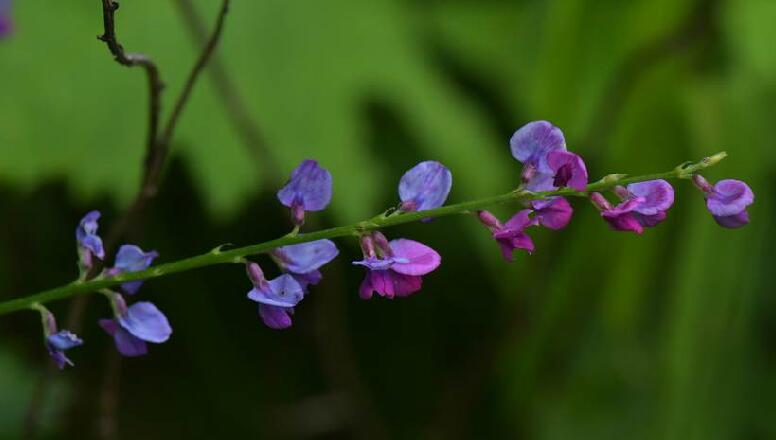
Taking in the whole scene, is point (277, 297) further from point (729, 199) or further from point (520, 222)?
point (729, 199)

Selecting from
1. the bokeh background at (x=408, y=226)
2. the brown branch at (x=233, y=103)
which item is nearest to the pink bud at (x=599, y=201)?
the brown branch at (x=233, y=103)

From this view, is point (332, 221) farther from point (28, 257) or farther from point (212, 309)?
point (28, 257)

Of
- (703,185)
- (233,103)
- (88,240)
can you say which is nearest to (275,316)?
(88,240)

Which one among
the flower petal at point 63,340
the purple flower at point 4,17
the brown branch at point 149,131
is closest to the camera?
the flower petal at point 63,340

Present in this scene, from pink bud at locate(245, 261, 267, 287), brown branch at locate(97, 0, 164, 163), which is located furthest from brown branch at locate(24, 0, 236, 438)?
pink bud at locate(245, 261, 267, 287)

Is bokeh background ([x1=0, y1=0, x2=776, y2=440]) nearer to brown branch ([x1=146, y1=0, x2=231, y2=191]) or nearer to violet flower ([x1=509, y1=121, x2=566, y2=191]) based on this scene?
brown branch ([x1=146, y1=0, x2=231, y2=191])

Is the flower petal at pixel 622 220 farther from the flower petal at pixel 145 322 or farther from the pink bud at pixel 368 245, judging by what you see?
the flower petal at pixel 145 322

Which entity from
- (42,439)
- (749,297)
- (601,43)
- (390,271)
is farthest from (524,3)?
(390,271)
